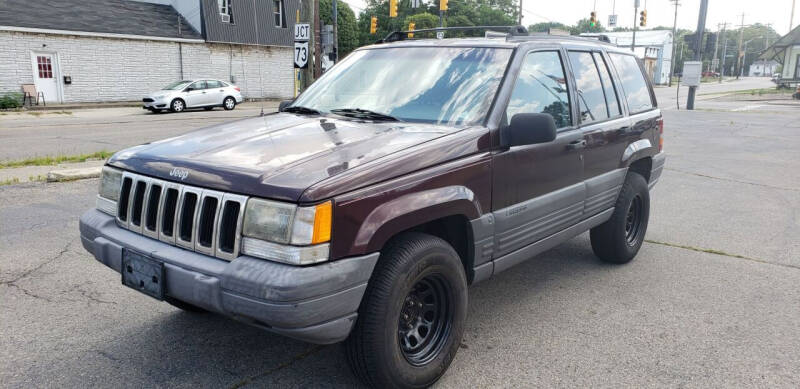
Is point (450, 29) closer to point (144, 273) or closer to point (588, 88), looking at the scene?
point (588, 88)

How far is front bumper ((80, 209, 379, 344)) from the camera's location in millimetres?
2504

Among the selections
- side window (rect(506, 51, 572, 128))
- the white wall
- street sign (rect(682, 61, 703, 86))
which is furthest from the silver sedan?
side window (rect(506, 51, 572, 128))

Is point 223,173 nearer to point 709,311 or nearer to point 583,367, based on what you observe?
point 583,367

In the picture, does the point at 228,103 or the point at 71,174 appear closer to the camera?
the point at 71,174

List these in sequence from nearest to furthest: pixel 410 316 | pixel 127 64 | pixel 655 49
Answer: pixel 410 316 < pixel 127 64 < pixel 655 49

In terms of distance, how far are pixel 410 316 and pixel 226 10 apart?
114 feet

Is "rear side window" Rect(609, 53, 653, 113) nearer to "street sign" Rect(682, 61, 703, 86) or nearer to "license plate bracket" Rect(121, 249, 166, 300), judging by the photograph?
"license plate bracket" Rect(121, 249, 166, 300)

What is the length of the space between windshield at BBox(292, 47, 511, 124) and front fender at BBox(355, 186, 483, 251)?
0.57 meters

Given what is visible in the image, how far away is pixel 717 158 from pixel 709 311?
28.4 feet

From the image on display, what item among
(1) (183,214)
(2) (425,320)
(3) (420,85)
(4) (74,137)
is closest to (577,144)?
(3) (420,85)

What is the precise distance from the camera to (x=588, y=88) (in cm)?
457

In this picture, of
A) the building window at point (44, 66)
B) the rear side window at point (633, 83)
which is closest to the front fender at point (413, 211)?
the rear side window at point (633, 83)

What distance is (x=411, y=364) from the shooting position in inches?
119

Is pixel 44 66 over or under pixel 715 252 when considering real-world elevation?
over
